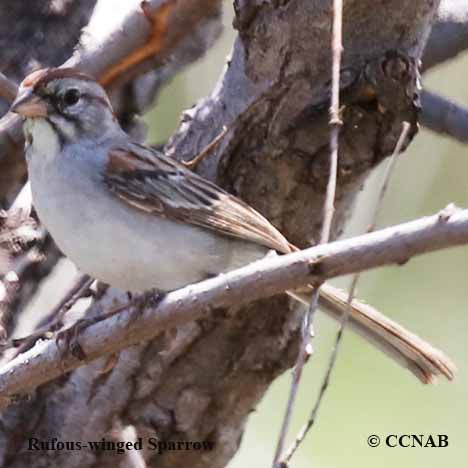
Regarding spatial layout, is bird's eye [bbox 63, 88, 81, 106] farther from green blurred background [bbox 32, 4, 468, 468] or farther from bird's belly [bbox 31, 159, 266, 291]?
green blurred background [bbox 32, 4, 468, 468]

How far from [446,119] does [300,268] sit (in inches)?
72.8

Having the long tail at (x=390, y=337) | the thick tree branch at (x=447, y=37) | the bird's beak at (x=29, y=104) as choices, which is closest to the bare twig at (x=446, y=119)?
the thick tree branch at (x=447, y=37)

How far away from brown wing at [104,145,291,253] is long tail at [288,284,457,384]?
0.60 ft

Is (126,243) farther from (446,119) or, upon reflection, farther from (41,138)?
(446,119)

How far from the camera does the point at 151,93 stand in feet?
13.2

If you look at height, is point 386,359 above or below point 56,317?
above

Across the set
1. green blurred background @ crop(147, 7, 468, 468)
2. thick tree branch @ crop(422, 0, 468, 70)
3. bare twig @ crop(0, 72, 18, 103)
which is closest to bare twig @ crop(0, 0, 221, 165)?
bare twig @ crop(0, 72, 18, 103)

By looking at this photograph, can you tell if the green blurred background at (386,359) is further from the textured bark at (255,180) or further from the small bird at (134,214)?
the small bird at (134,214)

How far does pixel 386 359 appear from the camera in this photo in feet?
15.8

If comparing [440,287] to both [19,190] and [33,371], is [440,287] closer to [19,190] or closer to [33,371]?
[19,190]

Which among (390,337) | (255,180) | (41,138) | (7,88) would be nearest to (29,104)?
(41,138)

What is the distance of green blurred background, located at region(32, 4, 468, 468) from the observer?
14.3ft

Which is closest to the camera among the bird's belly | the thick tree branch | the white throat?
the bird's belly

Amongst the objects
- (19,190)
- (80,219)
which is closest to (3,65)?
(19,190)
